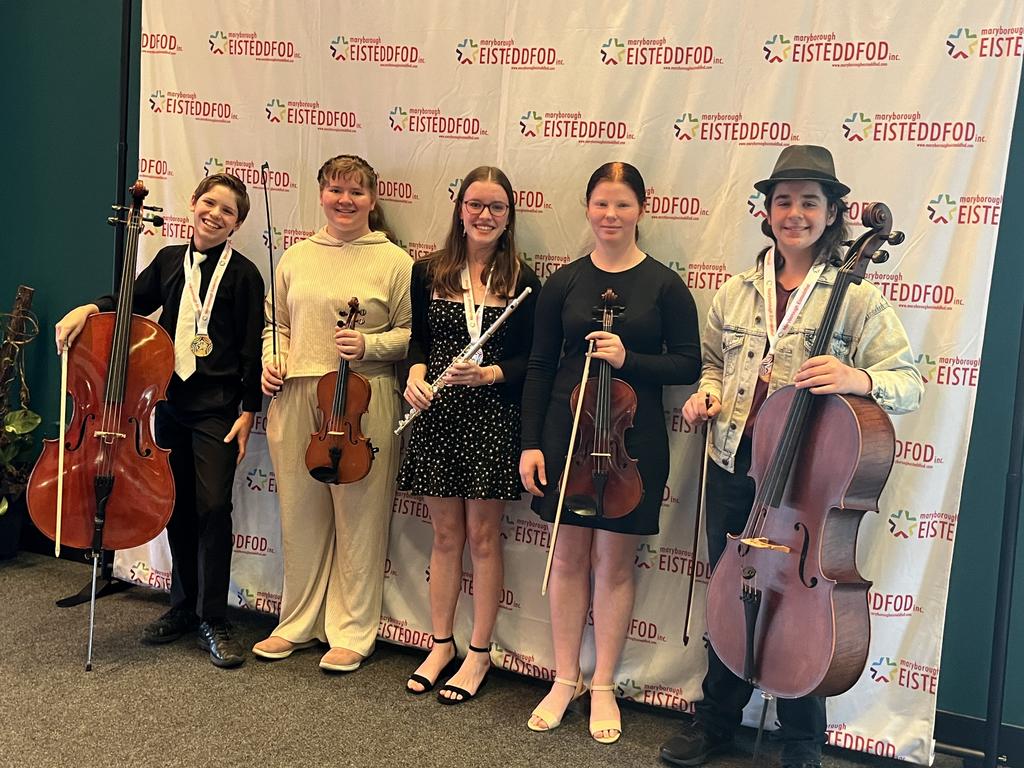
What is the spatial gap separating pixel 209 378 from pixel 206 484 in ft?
1.16

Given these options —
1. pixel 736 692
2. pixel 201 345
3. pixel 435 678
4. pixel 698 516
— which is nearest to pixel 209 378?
pixel 201 345

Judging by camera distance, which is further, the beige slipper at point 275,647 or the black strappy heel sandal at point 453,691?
the beige slipper at point 275,647

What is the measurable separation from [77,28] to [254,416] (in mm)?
1842

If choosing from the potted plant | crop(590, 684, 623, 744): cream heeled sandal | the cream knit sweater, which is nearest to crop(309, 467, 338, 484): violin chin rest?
the cream knit sweater

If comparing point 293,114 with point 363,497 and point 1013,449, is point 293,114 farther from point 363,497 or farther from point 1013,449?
point 1013,449

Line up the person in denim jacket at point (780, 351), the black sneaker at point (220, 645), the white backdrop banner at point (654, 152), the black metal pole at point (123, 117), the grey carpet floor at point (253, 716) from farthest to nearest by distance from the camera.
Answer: the black metal pole at point (123, 117) → the black sneaker at point (220, 645) → the white backdrop banner at point (654, 152) → the grey carpet floor at point (253, 716) → the person in denim jacket at point (780, 351)

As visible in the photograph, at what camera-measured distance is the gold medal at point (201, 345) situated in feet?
9.12

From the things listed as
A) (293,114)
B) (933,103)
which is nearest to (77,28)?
(293,114)

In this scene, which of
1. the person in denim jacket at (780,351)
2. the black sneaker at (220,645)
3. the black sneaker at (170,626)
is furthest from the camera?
the black sneaker at (170,626)

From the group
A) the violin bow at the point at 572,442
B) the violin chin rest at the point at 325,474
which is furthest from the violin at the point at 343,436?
the violin bow at the point at 572,442

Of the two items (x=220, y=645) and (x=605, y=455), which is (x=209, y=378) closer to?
(x=220, y=645)

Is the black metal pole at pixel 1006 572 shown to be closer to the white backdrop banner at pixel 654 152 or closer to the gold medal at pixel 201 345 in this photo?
the white backdrop banner at pixel 654 152

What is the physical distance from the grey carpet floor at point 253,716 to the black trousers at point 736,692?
0.14 metres

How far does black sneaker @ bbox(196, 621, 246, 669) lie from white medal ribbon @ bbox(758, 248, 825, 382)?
1.88 m
